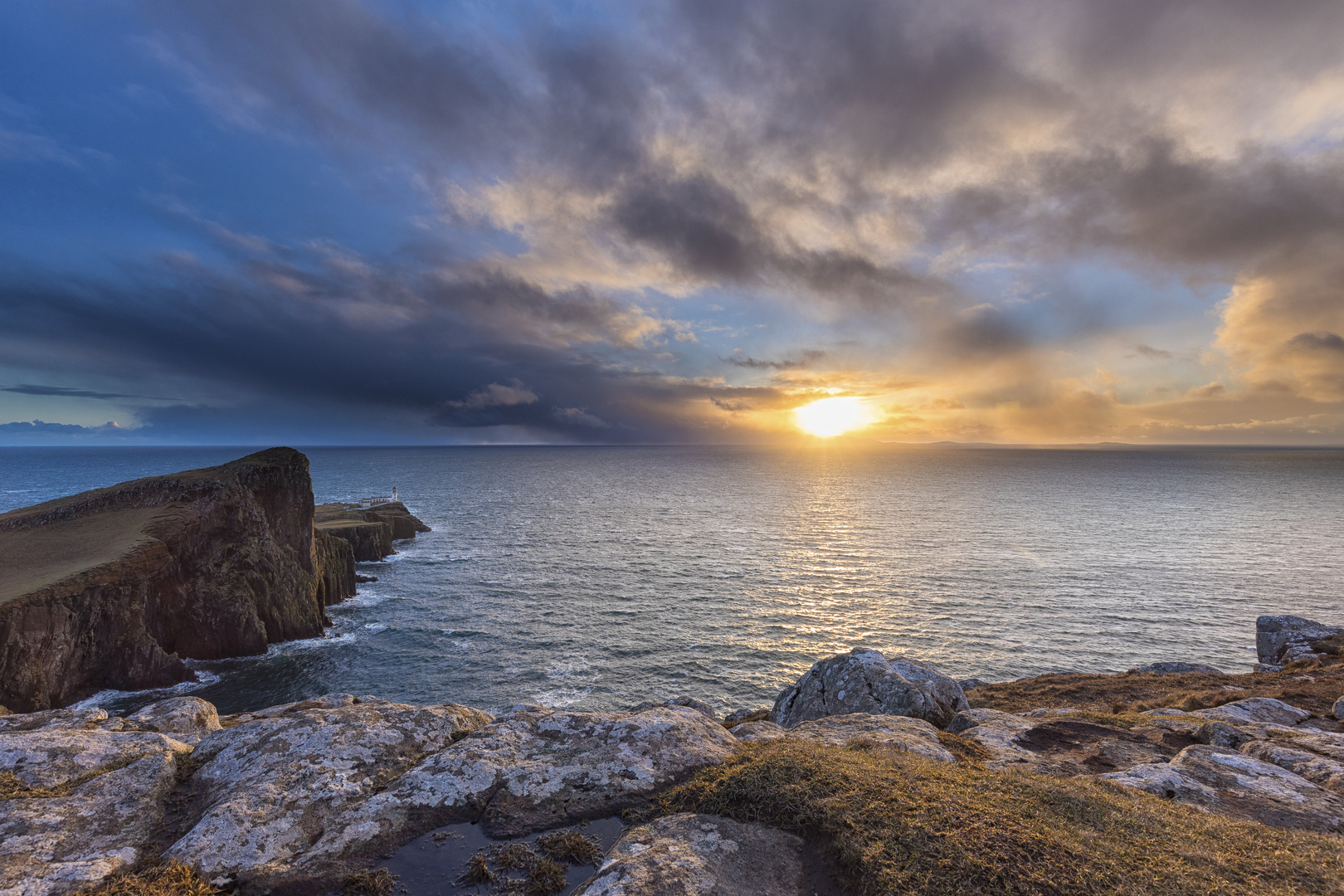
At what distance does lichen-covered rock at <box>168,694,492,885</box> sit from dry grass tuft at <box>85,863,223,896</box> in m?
0.20

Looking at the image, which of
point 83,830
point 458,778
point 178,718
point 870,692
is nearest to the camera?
point 83,830

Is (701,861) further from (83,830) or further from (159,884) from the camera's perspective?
(83,830)

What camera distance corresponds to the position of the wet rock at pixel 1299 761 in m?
Answer: 9.96

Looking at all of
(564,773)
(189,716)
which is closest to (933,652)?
(564,773)

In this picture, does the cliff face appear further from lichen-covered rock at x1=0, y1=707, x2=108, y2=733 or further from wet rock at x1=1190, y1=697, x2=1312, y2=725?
wet rock at x1=1190, y1=697, x2=1312, y2=725

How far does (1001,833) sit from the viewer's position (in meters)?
6.82

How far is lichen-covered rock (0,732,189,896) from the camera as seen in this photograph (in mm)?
6414

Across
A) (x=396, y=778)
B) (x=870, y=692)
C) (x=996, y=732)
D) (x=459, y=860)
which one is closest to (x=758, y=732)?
(x=870, y=692)

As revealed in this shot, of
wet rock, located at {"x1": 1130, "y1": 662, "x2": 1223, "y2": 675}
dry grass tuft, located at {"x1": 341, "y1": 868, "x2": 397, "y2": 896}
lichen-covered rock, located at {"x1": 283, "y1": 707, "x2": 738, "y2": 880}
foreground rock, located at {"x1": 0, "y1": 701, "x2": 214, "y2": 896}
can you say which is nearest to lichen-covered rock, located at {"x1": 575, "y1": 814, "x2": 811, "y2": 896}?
lichen-covered rock, located at {"x1": 283, "y1": 707, "x2": 738, "y2": 880}

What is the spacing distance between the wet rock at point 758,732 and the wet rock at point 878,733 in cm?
29

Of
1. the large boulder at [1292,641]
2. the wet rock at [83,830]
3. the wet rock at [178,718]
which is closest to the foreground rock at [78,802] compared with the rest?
the wet rock at [83,830]

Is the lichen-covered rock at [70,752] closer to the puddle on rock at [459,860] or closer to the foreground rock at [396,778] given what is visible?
the foreground rock at [396,778]

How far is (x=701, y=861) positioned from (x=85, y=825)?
9.03 metres

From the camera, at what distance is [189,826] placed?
8078mm
